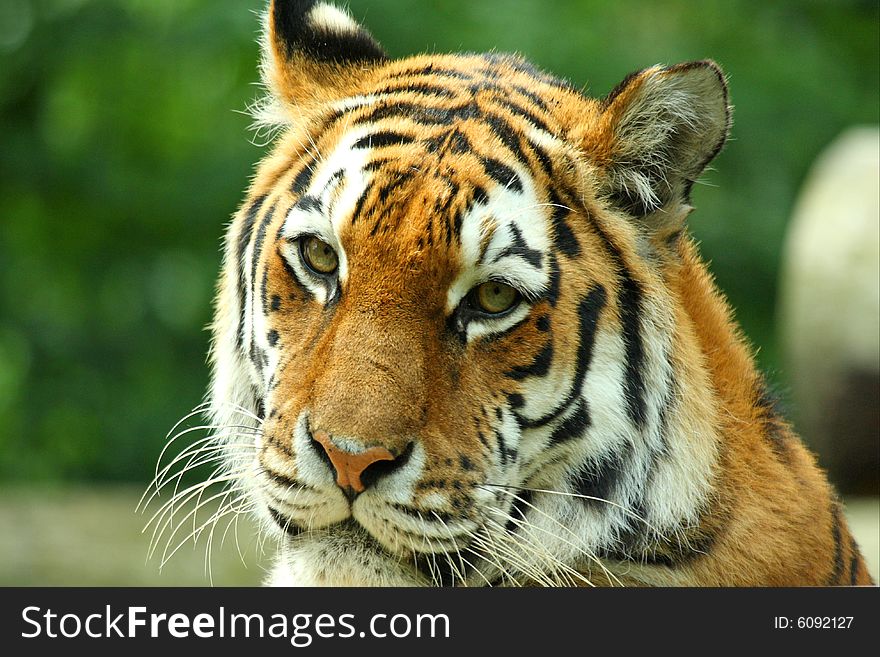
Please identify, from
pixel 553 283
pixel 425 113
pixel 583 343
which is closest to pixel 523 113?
pixel 425 113

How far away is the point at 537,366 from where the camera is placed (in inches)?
97.1

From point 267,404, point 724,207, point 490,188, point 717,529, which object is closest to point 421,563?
point 267,404

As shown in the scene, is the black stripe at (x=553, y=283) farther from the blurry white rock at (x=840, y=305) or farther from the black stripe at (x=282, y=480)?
the blurry white rock at (x=840, y=305)

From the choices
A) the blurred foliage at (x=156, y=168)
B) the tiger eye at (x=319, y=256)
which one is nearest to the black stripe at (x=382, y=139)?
the tiger eye at (x=319, y=256)

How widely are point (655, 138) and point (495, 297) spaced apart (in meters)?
0.55

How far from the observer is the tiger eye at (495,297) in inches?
95.1

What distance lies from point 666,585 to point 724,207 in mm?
4849

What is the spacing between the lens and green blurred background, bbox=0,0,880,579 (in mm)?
6957

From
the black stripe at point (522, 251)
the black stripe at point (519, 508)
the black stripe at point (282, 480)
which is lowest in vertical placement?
the black stripe at point (519, 508)

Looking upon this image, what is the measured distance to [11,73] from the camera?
7285 mm

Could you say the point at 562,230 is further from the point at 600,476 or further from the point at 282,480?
the point at 282,480

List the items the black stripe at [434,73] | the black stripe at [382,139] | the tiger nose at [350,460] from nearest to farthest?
the tiger nose at [350,460] < the black stripe at [382,139] < the black stripe at [434,73]

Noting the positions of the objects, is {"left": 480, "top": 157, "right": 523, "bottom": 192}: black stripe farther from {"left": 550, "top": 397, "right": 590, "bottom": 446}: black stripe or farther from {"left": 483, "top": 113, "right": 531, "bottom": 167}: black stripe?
{"left": 550, "top": 397, "right": 590, "bottom": 446}: black stripe
